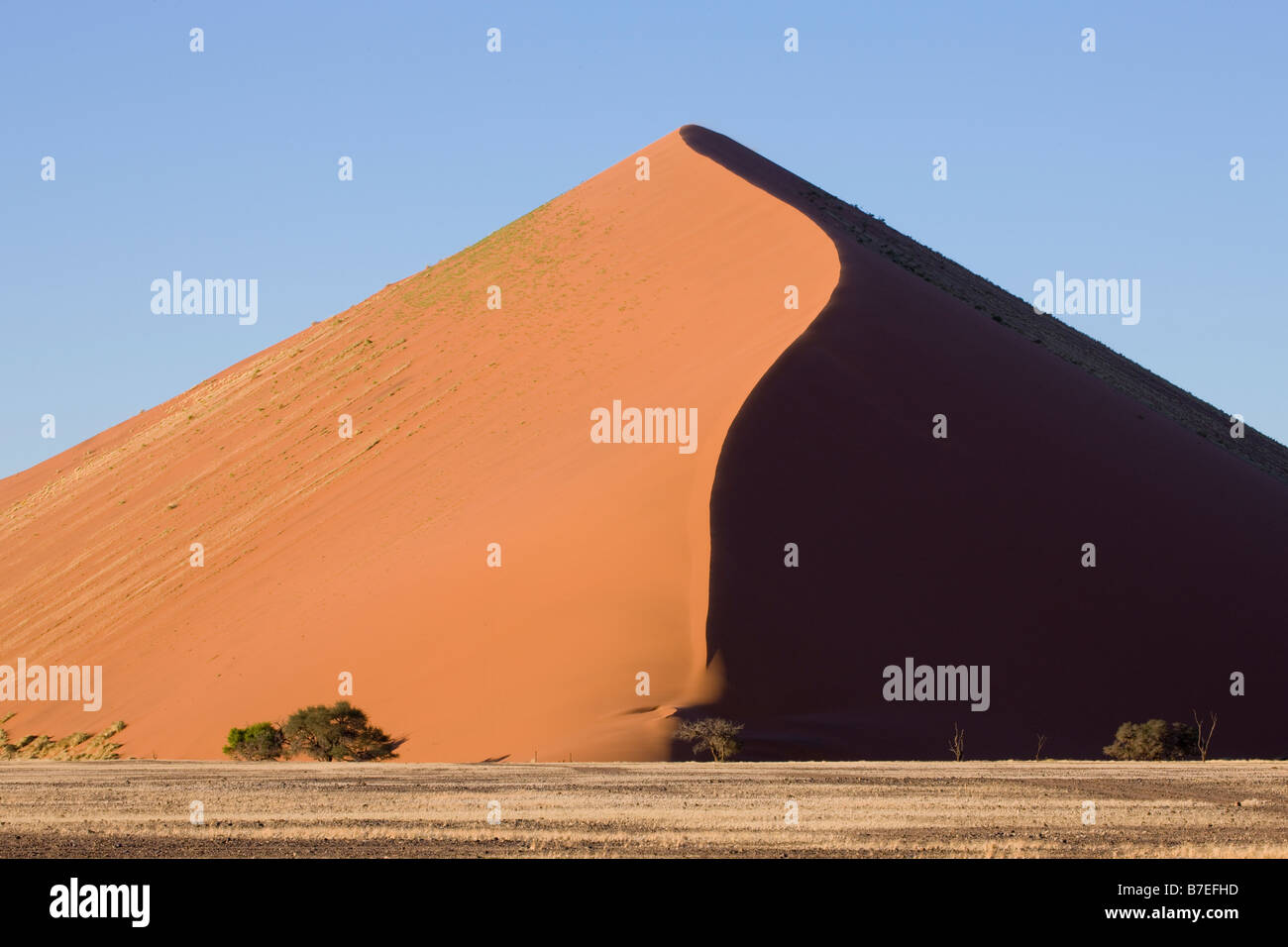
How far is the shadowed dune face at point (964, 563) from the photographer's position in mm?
24359

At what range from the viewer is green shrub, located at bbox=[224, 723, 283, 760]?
80.2ft

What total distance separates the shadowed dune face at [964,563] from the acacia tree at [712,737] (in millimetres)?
631

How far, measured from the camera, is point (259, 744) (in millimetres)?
24500

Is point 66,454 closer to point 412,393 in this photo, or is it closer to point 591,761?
point 412,393

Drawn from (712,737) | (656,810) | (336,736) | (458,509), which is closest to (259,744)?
(336,736)

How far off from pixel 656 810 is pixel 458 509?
1901 cm

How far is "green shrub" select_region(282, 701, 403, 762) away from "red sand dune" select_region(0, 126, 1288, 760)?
481 millimetres

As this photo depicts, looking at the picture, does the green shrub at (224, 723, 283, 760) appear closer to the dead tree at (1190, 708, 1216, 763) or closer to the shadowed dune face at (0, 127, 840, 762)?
the shadowed dune face at (0, 127, 840, 762)

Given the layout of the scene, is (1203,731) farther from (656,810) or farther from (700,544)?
(656,810)

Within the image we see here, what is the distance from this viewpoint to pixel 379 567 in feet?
103

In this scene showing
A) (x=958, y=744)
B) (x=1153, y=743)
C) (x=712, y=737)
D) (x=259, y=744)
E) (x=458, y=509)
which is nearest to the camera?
(x=712, y=737)
